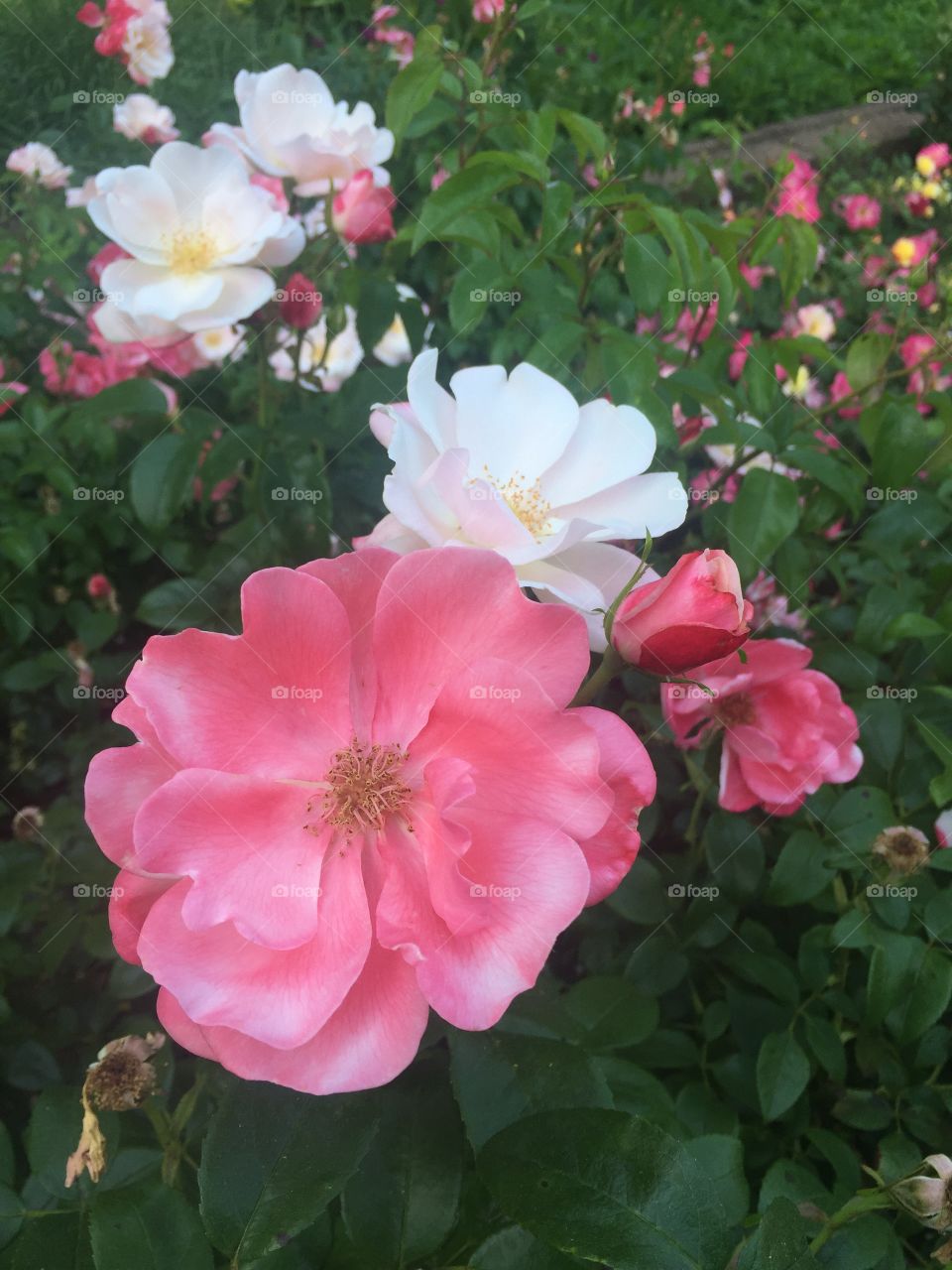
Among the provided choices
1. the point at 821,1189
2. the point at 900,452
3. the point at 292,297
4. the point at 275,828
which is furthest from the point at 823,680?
the point at 292,297

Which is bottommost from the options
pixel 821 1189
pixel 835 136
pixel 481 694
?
pixel 821 1189

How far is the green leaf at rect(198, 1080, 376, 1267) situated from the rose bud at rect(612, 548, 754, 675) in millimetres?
365

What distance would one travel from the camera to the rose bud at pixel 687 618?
1.97 ft

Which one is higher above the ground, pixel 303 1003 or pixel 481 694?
pixel 481 694

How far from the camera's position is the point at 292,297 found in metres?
1.31

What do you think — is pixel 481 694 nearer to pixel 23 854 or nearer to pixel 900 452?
pixel 900 452

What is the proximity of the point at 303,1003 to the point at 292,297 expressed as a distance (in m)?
1.02
